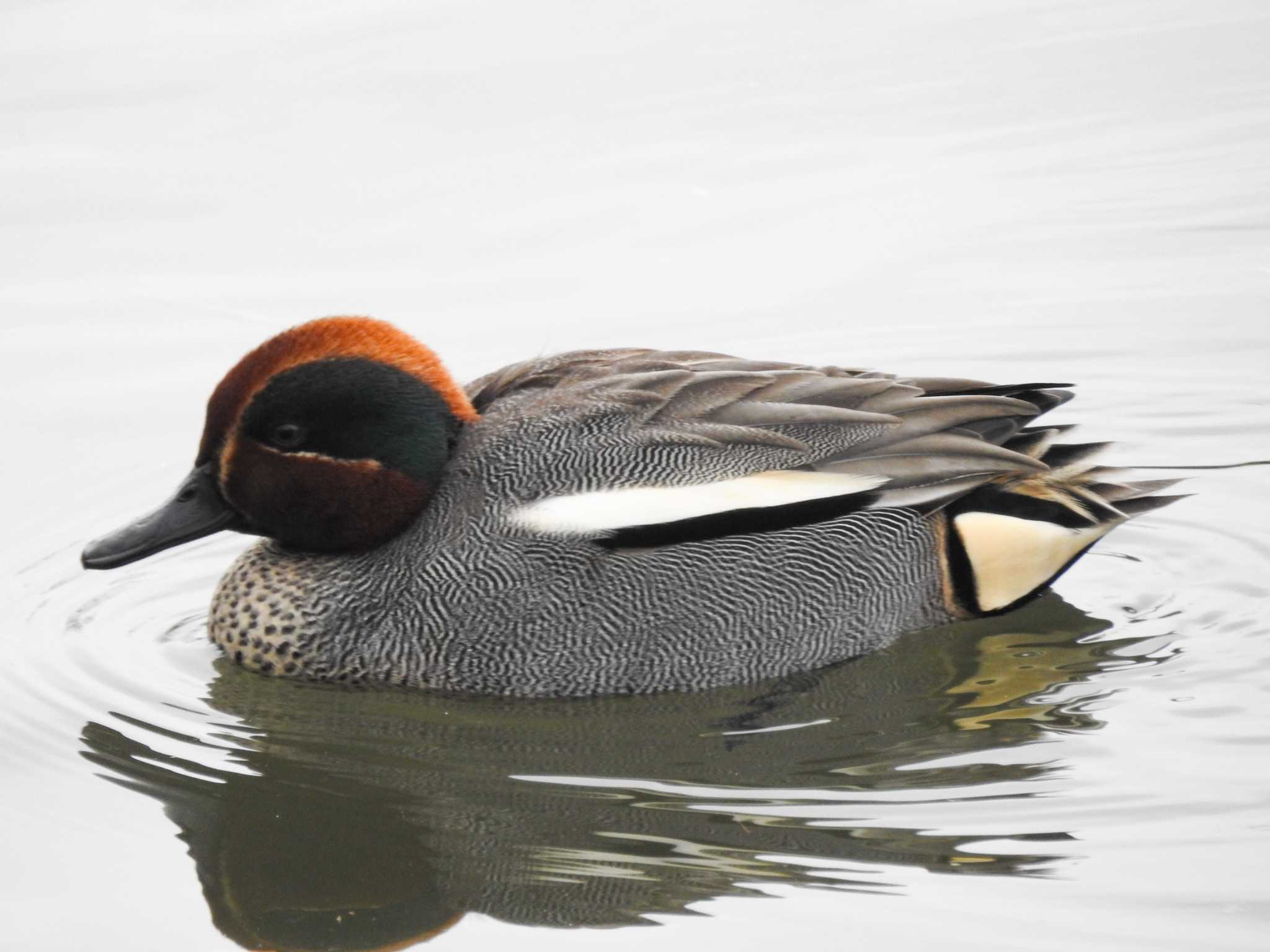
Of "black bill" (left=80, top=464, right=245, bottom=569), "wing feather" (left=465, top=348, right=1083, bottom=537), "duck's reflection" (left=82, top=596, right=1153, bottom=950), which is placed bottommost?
"duck's reflection" (left=82, top=596, right=1153, bottom=950)

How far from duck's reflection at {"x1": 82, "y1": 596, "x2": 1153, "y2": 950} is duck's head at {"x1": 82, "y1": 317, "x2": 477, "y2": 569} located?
0.60m

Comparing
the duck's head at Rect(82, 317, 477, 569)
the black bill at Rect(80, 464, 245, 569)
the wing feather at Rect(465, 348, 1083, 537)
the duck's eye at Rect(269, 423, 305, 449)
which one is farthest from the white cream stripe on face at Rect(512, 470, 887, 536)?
the black bill at Rect(80, 464, 245, 569)

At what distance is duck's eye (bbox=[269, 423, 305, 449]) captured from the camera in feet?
23.3

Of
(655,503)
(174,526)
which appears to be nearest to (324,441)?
(174,526)

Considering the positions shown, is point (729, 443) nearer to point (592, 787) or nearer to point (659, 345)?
point (592, 787)

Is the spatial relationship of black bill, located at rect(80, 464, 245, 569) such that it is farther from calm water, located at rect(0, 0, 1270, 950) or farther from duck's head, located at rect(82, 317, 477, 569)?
calm water, located at rect(0, 0, 1270, 950)

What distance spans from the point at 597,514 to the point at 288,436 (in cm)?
115

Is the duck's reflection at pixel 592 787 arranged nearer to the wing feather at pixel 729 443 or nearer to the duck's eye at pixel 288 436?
the wing feather at pixel 729 443

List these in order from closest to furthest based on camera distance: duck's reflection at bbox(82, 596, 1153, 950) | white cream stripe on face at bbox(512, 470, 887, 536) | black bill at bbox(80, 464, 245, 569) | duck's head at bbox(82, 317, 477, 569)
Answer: duck's reflection at bbox(82, 596, 1153, 950), white cream stripe on face at bbox(512, 470, 887, 536), duck's head at bbox(82, 317, 477, 569), black bill at bbox(80, 464, 245, 569)

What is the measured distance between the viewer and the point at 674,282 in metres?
10.2

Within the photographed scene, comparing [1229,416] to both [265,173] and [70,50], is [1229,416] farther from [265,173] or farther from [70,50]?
[70,50]

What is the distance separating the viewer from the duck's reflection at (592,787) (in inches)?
230

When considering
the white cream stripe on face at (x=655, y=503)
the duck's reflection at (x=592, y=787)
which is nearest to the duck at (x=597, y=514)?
the white cream stripe on face at (x=655, y=503)

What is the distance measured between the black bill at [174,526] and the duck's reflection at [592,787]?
54 cm
